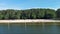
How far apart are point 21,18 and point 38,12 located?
6004mm

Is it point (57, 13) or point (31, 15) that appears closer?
point (31, 15)

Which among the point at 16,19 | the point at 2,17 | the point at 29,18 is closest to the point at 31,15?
the point at 29,18

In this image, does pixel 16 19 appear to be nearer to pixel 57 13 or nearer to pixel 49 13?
pixel 49 13

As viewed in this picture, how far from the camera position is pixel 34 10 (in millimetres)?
51969

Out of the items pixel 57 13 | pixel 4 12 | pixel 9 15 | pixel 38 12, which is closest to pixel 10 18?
pixel 9 15

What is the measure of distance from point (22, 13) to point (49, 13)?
8385 millimetres

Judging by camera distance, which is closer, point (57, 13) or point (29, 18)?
point (29, 18)

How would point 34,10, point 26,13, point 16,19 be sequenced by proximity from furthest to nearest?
point 34,10 < point 26,13 < point 16,19

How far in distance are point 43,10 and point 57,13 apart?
4.65 m

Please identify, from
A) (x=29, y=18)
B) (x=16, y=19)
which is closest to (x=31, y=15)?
(x=29, y=18)

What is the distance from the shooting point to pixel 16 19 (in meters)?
45.8

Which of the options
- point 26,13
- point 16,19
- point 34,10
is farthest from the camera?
point 34,10

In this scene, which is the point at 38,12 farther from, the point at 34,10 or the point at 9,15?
the point at 9,15

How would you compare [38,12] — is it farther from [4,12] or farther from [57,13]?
[4,12]
